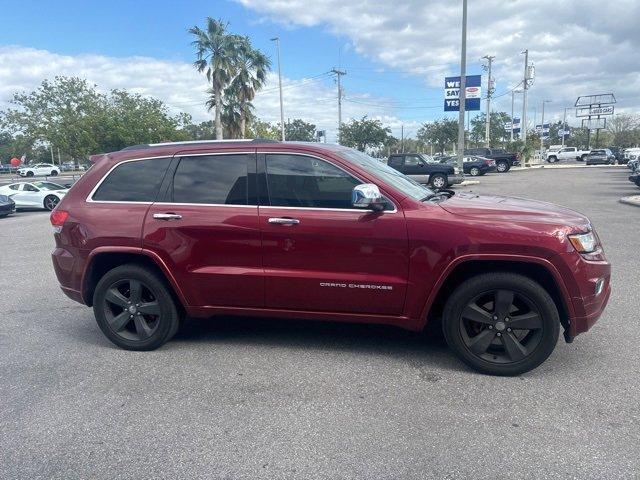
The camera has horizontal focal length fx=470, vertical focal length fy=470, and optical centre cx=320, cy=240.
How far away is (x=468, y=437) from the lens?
9.58 feet

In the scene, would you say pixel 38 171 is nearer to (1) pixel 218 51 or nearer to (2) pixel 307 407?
(1) pixel 218 51

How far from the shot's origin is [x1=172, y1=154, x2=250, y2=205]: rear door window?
13.2ft

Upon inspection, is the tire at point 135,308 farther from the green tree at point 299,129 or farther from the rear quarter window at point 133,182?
the green tree at point 299,129

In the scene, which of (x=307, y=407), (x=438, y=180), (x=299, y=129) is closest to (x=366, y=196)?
(x=307, y=407)

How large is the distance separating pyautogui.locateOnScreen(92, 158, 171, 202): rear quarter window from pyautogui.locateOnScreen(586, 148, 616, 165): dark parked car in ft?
182

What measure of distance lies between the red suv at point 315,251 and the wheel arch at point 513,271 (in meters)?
0.01

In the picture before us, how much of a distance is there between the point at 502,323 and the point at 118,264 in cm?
341

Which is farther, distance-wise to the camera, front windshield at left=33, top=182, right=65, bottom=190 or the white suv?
the white suv

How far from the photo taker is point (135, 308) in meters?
4.28

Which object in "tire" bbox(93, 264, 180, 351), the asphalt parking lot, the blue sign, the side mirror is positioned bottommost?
the asphalt parking lot

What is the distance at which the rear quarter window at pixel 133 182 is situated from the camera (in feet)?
13.9

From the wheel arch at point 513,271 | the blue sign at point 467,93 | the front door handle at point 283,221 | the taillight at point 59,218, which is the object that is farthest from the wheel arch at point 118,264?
the blue sign at point 467,93

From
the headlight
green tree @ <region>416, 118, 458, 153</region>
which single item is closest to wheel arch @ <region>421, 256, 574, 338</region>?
the headlight

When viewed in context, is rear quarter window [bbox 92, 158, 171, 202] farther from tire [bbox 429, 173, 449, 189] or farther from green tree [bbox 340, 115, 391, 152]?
green tree [bbox 340, 115, 391, 152]
